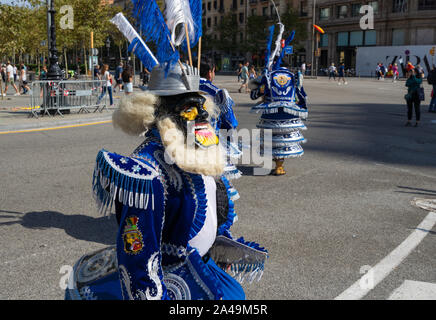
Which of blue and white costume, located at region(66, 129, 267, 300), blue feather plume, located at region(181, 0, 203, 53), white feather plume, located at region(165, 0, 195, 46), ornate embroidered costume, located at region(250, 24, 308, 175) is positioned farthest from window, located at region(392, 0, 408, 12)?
blue and white costume, located at region(66, 129, 267, 300)

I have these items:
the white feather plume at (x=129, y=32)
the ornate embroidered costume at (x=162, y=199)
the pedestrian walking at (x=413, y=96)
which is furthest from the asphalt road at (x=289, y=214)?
the pedestrian walking at (x=413, y=96)

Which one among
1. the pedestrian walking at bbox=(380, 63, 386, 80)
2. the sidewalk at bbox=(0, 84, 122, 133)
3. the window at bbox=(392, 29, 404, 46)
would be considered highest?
the window at bbox=(392, 29, 404, 46)

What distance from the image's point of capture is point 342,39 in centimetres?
6212

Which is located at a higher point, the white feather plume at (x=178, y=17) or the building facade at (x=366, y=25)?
the building facade at (x=366, y=25)

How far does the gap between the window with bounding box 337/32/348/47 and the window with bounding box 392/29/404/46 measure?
7145 millimetres

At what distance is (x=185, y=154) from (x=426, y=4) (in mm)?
59127

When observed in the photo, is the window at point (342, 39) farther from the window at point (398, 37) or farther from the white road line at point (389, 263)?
the white road line at point (389, 263)

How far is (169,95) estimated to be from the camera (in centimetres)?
210

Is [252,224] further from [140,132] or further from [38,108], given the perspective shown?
[38,108]

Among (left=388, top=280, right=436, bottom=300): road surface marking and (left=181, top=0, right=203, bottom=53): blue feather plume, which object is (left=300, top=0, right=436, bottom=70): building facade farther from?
(left=181, top=0, right=203, bottom=53): blue feather plume

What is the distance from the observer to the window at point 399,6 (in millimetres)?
53969

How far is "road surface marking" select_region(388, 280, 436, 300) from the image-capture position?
12.4 ft

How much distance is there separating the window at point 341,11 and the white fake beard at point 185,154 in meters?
65.2

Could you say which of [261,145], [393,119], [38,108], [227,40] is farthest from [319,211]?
[227,40]
